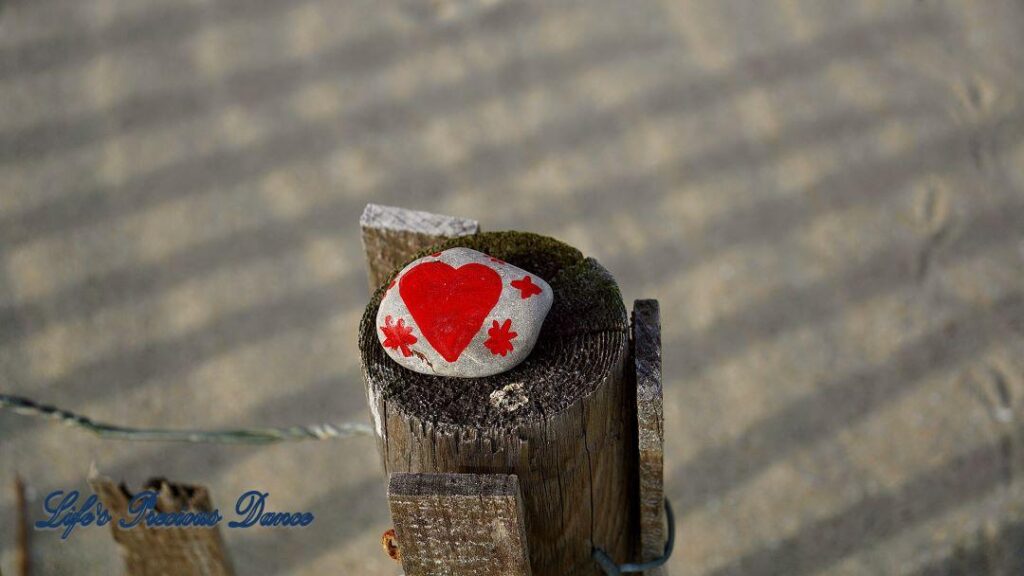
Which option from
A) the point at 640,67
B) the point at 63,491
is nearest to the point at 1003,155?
the point at 640,67

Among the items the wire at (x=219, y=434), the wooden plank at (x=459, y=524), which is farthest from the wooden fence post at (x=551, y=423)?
the wire at (x=219, y=434)

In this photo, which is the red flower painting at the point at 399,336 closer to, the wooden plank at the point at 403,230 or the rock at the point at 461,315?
the rock at the point at 461,315

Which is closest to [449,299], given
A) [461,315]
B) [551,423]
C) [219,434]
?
[461,315]

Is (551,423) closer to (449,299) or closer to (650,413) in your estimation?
(650,413)

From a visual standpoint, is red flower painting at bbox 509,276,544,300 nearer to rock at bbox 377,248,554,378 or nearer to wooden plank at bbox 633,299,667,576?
rock at bbox 377,248,554,378

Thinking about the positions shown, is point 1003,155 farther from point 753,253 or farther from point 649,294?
point 649,294

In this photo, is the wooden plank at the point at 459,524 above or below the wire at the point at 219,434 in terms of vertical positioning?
above
